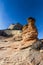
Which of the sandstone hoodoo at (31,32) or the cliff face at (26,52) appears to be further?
the sandstone hoodoo at (31,32)

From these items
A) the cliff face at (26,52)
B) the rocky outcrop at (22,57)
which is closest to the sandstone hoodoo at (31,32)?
the cliff face at (26,52)

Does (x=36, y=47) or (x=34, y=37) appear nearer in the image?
(x=36, y=47)

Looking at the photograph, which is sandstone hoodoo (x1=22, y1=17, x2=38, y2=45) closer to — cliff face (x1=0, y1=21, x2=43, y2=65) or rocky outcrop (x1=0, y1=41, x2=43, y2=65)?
cliff face (x1=0, y1=21, x2=43, y2=65)

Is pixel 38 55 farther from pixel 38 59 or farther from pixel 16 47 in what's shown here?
pixel 16 47

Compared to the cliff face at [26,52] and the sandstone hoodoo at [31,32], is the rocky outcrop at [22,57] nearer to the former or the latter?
the cliff face at [26,52]

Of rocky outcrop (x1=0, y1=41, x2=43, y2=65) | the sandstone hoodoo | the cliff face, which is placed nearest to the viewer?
rocky outcrop (x1=0, y1=41, x2=43, y2=65)

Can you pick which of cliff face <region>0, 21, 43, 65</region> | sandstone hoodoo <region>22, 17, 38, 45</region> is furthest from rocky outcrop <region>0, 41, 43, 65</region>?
sandstone hoodoo <region>22, 17, 38, 45</region>

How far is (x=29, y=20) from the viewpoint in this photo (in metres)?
41.2

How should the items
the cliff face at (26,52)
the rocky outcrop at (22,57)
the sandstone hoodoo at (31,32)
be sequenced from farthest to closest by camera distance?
the sandstone hoodoo at (31,32) < the cliff face at (26,52) < the rocky outcrop at (22,57)

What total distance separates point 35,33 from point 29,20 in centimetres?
387

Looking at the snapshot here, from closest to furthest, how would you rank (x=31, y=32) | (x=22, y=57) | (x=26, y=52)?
(x=22, y=57) → (x=26, y=52) → (x=31, y=32)

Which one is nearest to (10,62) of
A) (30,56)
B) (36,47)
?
(30,56)

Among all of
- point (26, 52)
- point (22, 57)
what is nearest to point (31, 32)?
point (26, 52)

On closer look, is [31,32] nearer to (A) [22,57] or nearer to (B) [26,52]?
(B) [26,52]
